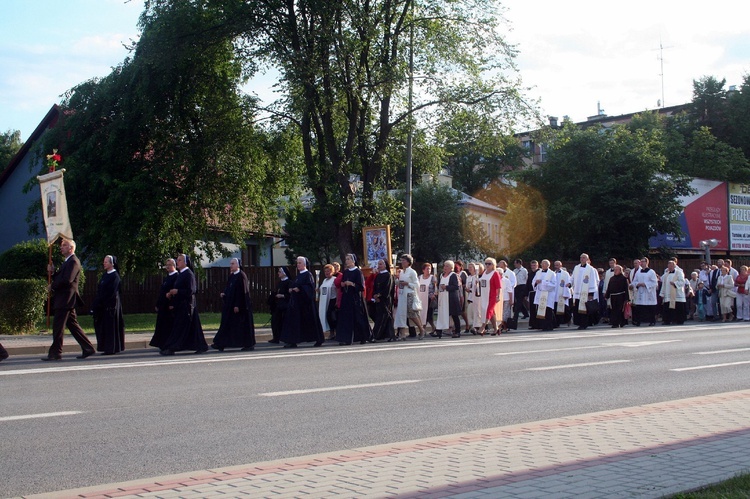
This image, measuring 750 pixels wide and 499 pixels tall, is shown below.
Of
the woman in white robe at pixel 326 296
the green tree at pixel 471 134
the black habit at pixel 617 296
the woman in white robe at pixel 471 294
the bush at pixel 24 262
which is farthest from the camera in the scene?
the green tree at pixel 471 134

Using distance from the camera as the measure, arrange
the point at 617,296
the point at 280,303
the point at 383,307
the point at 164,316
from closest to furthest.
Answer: the point at 164,316 → the point at 280,303 → the point at 383,307 → the point at 617,296

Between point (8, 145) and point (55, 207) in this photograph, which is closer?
point (55, 207)

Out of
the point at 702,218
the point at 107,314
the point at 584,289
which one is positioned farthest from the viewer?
the point at 702,218

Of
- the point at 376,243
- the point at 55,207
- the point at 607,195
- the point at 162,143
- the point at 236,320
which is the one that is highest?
the point at 162,143

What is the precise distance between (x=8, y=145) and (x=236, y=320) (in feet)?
191

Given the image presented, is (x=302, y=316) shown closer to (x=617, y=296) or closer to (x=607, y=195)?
(x=617, y=296)

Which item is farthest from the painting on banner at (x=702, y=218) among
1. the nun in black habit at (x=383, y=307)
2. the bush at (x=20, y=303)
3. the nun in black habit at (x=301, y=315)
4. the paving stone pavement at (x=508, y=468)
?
the paving stone pavement at (x=508, y=468)

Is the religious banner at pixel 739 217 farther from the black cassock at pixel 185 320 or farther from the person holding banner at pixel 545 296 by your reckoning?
the black cassock at pixel 185 320

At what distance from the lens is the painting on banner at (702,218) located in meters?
57.7

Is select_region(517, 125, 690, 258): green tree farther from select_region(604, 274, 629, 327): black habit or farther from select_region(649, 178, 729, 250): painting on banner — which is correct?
select_region(604, 274, 629, 327): black habit

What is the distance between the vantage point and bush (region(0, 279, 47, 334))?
843 inches

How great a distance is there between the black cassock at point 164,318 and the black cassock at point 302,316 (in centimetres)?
247

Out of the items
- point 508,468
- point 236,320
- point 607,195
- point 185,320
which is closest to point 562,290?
point 236,320

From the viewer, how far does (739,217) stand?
62.2 metres
